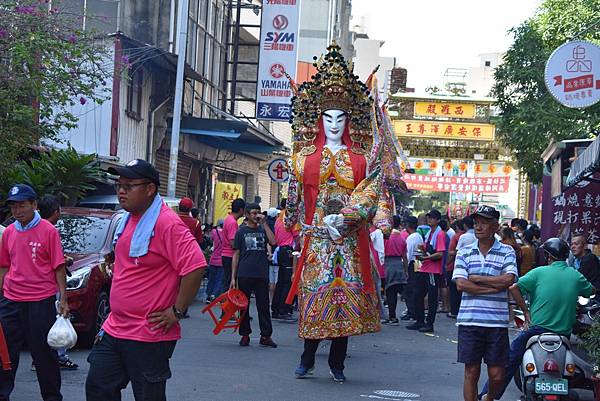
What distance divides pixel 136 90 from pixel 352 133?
13412 mm

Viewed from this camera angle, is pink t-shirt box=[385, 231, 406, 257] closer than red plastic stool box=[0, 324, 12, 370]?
No

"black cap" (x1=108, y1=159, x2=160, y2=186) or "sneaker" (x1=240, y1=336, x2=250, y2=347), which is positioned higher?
"black cap" (x1=108, y1=159, x2=160, y2=186)

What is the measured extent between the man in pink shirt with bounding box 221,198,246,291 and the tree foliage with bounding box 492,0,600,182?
10624mm

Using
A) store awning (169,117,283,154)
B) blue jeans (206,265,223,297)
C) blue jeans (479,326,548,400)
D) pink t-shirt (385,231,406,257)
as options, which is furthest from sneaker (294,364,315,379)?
store awning (169,117,283,154)

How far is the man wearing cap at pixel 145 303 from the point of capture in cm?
545

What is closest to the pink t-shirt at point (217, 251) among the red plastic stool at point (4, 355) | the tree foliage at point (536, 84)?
the tree foliage at point (536, 84)

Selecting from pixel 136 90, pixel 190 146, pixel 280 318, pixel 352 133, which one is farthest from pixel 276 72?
pixel 352 133

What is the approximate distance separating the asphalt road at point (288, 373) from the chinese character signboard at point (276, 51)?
13.4 meters

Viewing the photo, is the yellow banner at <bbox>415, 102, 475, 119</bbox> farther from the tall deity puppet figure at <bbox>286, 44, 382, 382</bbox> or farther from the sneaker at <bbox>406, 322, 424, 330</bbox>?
the tall deity puppet figure at <bbox>286, 44, 382, 382</bbox>

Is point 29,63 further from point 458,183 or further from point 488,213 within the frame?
point 458,183

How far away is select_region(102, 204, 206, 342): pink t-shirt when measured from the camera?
5.46 metres

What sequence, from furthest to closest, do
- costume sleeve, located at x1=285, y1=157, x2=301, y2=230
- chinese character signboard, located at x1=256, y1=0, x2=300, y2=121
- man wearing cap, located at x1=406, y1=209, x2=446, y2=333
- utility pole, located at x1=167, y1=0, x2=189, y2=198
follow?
chinese character signboard, located at x1=256, y1=0, x2=300, y2=121 → utility pole, located at x1=167, y1=0, x2=189, y2=198 → man wearing cap, located at x1=406, y1=209, x2=446, y2=333 → costume sleeve, located at x1=285, y1=157, x2=301, y2=230

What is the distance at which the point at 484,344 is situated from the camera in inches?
303

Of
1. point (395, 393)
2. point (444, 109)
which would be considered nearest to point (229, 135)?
point (444, 109)
